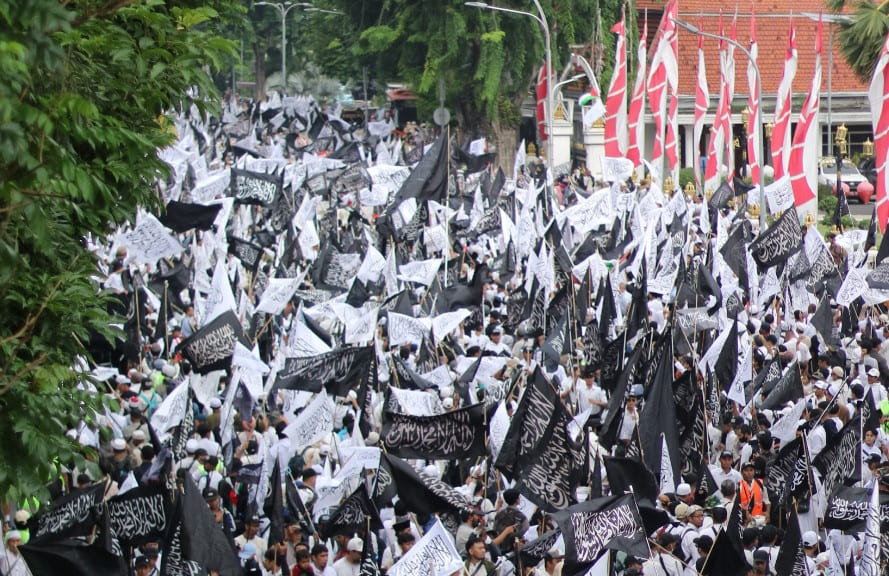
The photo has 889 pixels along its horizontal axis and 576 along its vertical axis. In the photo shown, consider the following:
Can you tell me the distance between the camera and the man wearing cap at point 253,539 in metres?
10.8

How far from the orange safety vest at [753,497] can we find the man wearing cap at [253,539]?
133 inches

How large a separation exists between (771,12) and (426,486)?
39.7 meters

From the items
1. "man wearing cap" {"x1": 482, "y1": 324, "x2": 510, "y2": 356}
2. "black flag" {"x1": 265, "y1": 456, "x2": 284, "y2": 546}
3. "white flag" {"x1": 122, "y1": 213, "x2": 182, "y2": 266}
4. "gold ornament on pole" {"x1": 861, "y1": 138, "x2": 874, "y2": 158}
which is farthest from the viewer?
"gold ornament on pole" {"x1": 861, "y1": 138, "x2": 874, "y2": 158}

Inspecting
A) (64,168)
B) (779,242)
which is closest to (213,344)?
(779,242)

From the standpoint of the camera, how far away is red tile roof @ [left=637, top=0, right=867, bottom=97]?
151 ft

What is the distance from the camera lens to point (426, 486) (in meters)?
10.3

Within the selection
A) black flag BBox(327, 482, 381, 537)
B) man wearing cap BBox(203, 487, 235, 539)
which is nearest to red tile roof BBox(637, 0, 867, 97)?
man wearing cap BBox(203, 487, 235, 539)

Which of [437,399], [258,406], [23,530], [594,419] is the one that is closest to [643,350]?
[594,419]

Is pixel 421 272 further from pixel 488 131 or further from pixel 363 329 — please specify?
pixel 488 131

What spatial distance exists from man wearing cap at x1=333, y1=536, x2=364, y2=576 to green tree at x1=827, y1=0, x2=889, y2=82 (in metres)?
21.3

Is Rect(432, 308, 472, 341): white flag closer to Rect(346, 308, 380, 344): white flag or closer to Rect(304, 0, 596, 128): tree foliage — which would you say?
Rect(346, 308, 380, 344): white flag

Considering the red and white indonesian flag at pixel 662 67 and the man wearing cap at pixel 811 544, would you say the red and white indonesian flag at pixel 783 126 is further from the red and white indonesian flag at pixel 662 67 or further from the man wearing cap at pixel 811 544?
the man wearing cap at pixel 811 544

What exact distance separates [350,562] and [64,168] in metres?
4.26

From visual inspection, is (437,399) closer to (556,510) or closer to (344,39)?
(556,510)
